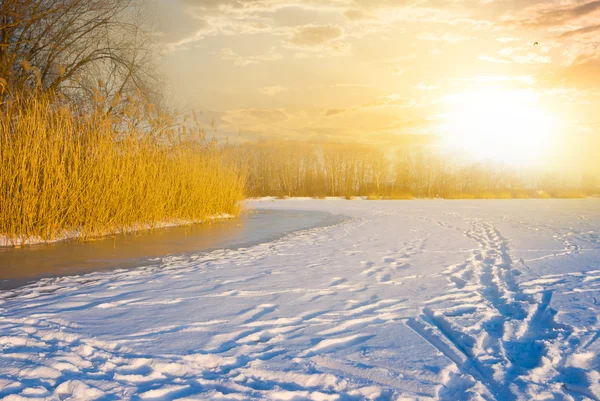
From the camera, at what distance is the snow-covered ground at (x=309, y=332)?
164 cm

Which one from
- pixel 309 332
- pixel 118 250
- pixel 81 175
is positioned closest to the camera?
pixel 309 332

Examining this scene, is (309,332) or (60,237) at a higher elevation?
(60,237)

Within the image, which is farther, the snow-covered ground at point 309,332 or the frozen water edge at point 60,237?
the frozen water edge at point 60,237

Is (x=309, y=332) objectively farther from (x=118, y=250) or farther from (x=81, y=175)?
(x=81, y=175)

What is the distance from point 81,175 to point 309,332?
16.5 ft

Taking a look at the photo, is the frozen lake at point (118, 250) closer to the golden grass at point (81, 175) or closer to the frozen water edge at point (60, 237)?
the frozen water edge at point (60, 237)

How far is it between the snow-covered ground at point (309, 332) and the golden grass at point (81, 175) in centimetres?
259

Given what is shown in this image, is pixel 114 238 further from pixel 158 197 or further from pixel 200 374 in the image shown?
pixel 200 374

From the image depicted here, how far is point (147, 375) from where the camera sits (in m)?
1.71

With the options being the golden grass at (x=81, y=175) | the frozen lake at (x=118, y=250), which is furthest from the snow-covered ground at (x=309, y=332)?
the golden grass at (x=81, y=175)

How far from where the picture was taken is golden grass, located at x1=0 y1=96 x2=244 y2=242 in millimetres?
5453

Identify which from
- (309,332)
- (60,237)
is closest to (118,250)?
(60,237)

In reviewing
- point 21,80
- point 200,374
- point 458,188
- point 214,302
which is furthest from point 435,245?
point 458,188

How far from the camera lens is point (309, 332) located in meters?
2.21
